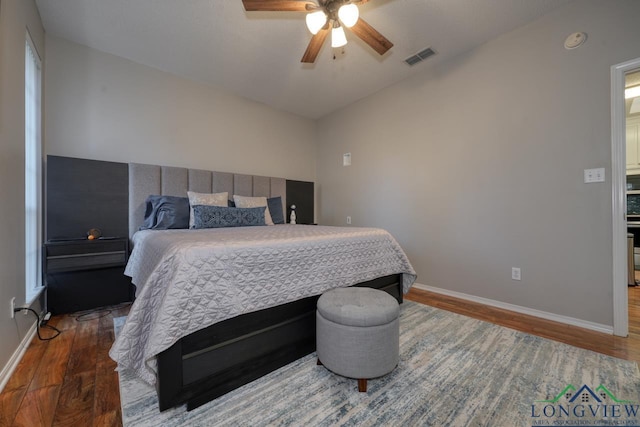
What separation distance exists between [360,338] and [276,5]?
223cm

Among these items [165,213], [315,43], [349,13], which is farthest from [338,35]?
[165,213]

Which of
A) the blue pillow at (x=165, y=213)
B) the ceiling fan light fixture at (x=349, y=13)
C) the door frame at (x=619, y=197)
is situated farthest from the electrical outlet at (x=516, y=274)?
the blue pillow at (x=165, y=213)

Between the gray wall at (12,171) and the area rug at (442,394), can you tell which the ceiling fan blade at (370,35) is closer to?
the gray wall at (12,171)

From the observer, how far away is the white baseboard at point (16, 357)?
4.54 ft

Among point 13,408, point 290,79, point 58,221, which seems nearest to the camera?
point 13,408

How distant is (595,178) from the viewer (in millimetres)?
2041

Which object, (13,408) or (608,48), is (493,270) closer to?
(608,48)

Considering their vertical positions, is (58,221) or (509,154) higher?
(509,154)

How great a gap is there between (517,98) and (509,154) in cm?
54

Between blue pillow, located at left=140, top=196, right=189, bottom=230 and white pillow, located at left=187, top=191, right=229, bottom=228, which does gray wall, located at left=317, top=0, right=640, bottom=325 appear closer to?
white pillow, located at left=187, top=191, right=229, bottom=228

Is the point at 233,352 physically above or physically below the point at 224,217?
below

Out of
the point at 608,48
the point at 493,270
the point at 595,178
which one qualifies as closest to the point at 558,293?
the point at 493,270

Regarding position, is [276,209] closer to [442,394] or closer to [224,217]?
[224,217]

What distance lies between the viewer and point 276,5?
5.70ft
